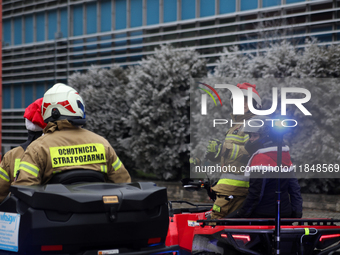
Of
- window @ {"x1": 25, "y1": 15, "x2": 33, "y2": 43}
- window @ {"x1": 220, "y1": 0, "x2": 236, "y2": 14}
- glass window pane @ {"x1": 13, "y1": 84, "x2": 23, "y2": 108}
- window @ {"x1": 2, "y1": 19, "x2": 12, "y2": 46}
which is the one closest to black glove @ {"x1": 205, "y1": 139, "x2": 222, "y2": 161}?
window @ {"x1": 220, "y1": 0, "x2": 236, "y2": 14}

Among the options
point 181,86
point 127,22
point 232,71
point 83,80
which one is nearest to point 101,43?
point 127,22

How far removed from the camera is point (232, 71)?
48.5 ft

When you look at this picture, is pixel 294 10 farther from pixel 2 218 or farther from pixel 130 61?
pixel 2 218

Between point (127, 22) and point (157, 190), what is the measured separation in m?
21.9

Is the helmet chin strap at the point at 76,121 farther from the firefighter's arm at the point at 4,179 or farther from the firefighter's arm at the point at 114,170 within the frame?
the firefighter's arm at the point at 4,179

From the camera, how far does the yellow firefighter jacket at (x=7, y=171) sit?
12.8 ft

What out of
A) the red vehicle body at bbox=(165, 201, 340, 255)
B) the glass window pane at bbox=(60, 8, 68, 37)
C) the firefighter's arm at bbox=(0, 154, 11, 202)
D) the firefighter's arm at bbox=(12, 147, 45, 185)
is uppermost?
the glass window pane at bbox=(60, 8, 68, 37)

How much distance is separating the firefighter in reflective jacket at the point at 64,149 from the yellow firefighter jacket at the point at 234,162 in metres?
1.37

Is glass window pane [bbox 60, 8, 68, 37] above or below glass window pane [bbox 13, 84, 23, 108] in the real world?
above

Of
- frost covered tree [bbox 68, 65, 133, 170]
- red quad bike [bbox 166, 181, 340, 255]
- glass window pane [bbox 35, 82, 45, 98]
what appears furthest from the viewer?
glass window pane [bbox 35, 82, 45, 98]

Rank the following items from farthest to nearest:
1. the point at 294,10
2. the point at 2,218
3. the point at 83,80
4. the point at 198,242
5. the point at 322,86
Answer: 1. the point at 83,80
2. the point at 294,10
3. the point at 322,86
4. the point at 198,242
5. the point at 2,218

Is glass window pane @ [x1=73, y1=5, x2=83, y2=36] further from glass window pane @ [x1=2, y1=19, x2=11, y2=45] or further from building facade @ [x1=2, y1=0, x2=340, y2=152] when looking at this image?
glass window pane @ [x1=2, y1=19, x2=11, y2=45]

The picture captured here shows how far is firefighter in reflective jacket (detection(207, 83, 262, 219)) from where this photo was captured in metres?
5.03

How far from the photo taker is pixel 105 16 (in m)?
26.0
